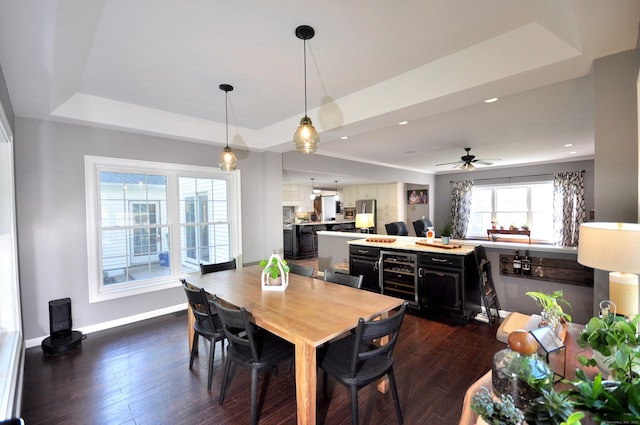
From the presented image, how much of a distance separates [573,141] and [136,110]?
6963 millimetres

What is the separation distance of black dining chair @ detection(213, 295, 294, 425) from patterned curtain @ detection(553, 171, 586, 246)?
7892 millimetres

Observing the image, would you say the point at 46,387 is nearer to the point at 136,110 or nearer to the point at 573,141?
the point at 136,110

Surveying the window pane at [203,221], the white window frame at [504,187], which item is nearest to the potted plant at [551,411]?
the window pane at [203,221]

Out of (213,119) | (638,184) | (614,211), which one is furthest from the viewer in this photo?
(213,119)

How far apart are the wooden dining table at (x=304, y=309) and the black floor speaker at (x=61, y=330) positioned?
4.46 ft

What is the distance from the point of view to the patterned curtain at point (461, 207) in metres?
8.75

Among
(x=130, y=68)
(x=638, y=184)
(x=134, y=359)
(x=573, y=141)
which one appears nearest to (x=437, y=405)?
(x=638, y=184)

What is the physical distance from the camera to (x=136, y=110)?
3.48 metres

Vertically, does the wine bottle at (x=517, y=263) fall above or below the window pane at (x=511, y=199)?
below

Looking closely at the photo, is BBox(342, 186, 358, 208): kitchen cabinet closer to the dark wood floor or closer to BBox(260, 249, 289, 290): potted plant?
the dark wood floor

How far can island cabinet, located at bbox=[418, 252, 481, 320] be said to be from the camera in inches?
134

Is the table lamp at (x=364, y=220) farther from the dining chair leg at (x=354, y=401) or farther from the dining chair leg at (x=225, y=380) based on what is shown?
the dining chair leg at (x=354, y=401)

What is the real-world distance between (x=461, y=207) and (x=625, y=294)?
7894mm

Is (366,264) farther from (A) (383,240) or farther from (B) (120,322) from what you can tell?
(B) (120,322)
